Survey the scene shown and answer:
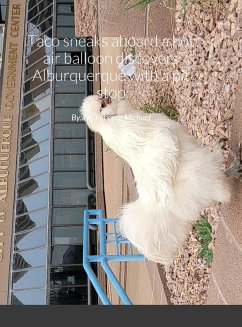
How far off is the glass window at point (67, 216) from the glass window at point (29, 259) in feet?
1.86

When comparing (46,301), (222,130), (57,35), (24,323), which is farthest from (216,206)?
(57,35)

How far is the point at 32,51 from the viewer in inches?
414

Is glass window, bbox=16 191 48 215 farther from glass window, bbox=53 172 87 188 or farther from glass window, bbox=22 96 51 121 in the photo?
glass window, bbox=22 96 51 121

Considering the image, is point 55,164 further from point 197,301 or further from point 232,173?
point 232,173

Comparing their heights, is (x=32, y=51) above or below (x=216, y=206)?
above

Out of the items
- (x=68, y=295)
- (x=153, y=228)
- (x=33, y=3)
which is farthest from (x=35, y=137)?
(x=153, y=228)

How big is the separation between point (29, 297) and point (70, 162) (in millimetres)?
2499

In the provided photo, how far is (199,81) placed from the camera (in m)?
4.23

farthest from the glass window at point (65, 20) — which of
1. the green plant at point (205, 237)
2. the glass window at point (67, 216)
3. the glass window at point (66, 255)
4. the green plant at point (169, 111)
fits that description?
the green plant at point (205, 237)

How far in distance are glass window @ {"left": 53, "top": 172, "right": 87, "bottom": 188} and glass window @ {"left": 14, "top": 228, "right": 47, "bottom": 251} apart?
2.98 feet


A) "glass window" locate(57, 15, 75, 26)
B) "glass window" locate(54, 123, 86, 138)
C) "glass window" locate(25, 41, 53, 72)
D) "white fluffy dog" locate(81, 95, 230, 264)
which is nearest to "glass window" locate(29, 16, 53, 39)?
"glass window" locate(57, 15, 75, 26)

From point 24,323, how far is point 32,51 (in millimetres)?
9845

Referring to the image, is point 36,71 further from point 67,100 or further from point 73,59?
point 73,59

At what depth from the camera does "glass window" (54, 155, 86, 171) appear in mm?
10016
